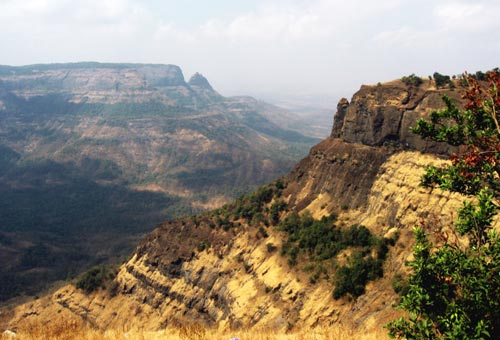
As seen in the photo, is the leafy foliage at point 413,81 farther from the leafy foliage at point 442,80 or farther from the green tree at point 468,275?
the green tree at point 468,275

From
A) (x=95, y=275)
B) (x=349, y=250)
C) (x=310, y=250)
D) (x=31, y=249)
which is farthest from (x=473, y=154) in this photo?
(x=31, y=249)

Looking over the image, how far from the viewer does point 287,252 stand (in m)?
47.7

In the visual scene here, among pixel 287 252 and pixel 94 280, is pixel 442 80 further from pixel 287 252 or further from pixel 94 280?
pixel 94 280

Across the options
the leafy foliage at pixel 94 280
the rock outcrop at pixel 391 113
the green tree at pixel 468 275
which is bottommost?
the leafy foliage at pixel 94 280

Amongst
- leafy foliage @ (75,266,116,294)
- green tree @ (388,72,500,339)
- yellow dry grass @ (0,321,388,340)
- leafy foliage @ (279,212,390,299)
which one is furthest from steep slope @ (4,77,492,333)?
green tree @ (388,72,500,339)

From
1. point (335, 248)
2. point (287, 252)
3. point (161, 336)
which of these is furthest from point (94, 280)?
point (161, 336)

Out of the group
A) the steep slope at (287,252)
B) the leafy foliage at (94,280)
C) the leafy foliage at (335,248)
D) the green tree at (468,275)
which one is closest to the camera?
the green tree at (468,275)

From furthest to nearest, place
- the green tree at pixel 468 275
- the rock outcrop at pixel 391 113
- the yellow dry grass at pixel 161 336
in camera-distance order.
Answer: the rock outcrop at pixel 391 113 < the yellow dry grass at pixel 161 336 < the green tree at pixel 468 275

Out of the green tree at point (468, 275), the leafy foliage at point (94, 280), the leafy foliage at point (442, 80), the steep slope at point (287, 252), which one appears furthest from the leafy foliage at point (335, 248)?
the leafy foliage at point (94, 280)

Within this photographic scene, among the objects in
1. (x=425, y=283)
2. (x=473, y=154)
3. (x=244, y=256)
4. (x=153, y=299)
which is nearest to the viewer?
(x=473, y=154)

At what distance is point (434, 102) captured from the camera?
4478 cm

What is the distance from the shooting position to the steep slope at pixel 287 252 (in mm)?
38781

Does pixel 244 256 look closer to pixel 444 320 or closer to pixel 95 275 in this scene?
pixel 95 275

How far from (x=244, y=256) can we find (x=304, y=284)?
12252 mm
